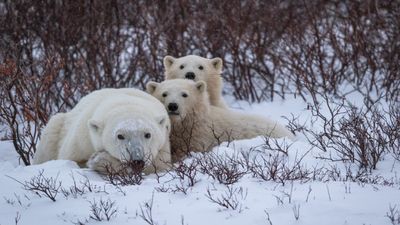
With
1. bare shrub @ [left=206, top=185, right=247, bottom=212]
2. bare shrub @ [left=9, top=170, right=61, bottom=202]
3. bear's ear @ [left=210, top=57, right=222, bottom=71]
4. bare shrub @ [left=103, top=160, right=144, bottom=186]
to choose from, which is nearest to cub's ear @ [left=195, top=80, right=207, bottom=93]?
bear's ear @ [left=210, top=57, right=222, bottom=71]

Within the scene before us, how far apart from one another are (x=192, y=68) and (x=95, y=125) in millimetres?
2029

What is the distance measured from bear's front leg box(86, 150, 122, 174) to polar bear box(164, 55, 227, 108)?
79.7 inches

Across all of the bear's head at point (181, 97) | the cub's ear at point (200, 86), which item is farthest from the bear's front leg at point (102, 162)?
the cub's ear at point (200, 86)

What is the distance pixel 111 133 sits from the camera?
4547 millimetres

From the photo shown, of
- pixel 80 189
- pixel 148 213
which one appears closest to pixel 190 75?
pixel 80 189

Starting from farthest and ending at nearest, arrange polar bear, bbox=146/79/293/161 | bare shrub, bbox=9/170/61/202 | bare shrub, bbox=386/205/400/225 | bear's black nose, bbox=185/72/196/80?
bear's black nose, bbox=185/72/196/80
polar bear, bbox=146/79/293/161
bare shrub, bbox=9/170/61/202
bare shrub, bbox=386/205/400/225

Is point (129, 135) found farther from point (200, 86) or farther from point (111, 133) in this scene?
point (200, 86)

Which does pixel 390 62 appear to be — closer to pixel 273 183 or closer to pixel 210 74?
pixel 210 74

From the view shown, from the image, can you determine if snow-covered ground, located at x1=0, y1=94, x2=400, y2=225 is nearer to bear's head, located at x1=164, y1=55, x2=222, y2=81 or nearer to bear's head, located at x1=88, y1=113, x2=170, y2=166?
bear's head, located at x1=88, y1=113, x2=170, y2=166

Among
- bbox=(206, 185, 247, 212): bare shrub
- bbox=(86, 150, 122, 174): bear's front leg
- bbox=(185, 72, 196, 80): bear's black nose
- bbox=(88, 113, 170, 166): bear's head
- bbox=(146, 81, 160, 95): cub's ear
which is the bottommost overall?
bbox=(86, 150, 122, 174): bear's front leg

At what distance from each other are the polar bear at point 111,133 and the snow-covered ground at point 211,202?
1.20 feet

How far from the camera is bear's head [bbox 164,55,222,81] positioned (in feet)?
21.1

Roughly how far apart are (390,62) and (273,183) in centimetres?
450

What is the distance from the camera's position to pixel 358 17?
8711mm
